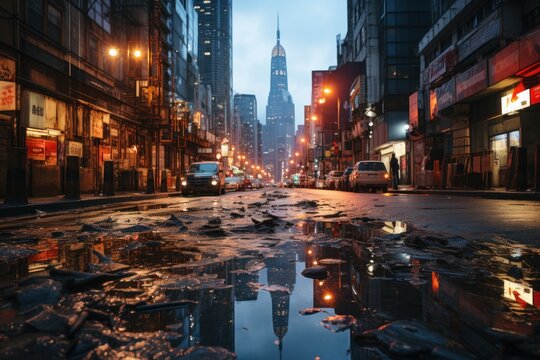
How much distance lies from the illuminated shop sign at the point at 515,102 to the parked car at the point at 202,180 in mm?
16365

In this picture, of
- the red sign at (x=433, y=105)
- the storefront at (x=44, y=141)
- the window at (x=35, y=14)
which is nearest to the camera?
the storefront at (x=44, y=141)

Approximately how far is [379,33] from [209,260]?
52473 millimetres

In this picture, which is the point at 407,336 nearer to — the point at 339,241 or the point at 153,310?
the point at 153,310

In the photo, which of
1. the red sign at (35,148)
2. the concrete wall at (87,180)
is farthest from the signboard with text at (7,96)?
the concrete wall at (87,180)

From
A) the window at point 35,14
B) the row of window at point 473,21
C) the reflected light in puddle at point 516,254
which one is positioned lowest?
the reflected light in puddle at point 516,254

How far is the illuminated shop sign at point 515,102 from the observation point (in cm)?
1941

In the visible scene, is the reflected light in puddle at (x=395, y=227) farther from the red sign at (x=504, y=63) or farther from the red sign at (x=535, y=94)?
the red sign at (x=504, y=63)

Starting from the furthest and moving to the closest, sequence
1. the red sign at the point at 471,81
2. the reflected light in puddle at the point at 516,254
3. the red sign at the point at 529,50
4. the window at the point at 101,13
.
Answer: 1. the window at the point at 101,13
2. the red sign at the point at 471,81
3. the red sign at the point at 529,50
4. the reflected light in puddle at the point at 516,254

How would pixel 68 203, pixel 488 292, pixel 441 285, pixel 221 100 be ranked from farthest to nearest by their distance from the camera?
pixel 221 100 → pixel 68 203 → pixel 441 285 → pixel 488 292

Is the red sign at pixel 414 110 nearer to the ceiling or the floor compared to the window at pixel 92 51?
nearer to the floor

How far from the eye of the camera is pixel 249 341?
1917mm

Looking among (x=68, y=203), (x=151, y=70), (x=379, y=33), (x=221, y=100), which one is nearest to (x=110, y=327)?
(x=68, y=203)

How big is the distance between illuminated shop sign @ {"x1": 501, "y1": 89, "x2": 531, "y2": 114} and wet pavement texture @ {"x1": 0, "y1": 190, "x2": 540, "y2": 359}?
1788 cm

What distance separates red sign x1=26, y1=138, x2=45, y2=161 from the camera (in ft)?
63.1
